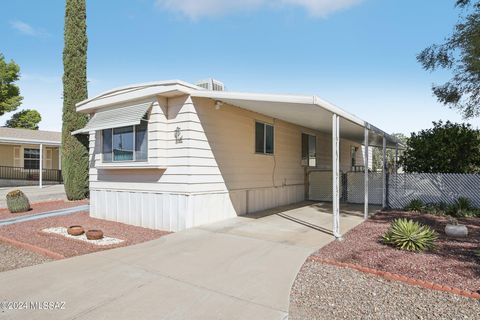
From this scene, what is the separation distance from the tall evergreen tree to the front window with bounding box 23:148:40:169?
11.8 meters

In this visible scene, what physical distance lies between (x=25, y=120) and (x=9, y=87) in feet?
21.6

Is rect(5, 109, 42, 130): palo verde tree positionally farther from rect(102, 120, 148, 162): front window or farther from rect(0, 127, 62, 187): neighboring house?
rect(102, 120, 148, 162): front window

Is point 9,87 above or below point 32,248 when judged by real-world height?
above

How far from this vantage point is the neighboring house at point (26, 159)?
19.9 metres

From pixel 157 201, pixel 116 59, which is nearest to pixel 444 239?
pixel 157 201

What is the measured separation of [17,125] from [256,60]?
31.4 meters

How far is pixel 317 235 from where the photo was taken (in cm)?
655

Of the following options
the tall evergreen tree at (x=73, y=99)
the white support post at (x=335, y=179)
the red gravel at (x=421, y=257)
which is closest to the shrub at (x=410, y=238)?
the red gravel at (x=421, y=257)

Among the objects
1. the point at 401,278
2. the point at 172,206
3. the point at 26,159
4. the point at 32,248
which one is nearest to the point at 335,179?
the point at 401,278

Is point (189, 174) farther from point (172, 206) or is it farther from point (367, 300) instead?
point (367, 300)

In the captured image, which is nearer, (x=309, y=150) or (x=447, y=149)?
(x=447, y=149)

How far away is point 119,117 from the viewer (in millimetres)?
7766

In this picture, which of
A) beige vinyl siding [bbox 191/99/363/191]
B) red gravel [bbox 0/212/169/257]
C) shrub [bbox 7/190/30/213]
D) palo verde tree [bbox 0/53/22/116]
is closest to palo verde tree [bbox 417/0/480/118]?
beige vinyl siding [bbox 191/99/363/191]

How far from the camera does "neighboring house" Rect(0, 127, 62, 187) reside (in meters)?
19.9
